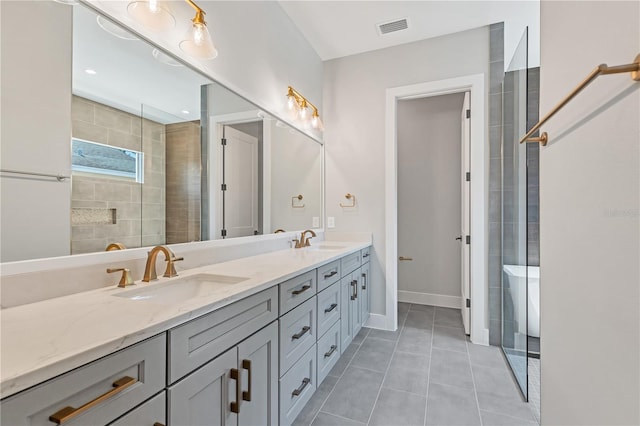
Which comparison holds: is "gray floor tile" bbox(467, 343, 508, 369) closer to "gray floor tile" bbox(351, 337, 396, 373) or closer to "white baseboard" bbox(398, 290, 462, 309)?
"gray floor tile" bbox(351, 337, 396, 373)

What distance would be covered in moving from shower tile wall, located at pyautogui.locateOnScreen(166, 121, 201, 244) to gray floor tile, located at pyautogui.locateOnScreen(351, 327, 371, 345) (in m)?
1.74

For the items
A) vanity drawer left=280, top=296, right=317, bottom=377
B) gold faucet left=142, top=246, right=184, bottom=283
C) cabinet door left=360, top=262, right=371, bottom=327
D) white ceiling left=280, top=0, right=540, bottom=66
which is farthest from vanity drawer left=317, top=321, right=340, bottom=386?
white ceiling left=280, top=0, right=540, bottom=66

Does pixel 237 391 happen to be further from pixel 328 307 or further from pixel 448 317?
pixel 448 317

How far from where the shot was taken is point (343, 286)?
2205 mm

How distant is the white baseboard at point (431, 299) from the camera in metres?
3.57

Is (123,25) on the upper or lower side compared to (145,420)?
upper

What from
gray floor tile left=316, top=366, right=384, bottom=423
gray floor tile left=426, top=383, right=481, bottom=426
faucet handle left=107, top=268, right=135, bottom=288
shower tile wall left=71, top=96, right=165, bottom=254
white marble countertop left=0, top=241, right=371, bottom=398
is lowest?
gray floor tile left=426, top=383, right=481, bottom=426

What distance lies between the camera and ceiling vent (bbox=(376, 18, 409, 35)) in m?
2.52

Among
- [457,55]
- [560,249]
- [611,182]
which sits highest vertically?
[457,55]

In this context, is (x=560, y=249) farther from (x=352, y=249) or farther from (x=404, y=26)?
(x=404, y=26)

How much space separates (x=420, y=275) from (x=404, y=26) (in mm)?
2762

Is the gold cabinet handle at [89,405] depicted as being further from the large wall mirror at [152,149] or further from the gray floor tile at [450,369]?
the gray floor tile at [450,369]

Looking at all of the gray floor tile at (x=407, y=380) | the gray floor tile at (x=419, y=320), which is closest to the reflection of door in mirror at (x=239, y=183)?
the gray floor tile at (x=407, y=380)

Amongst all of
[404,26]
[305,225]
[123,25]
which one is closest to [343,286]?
[305,225]
